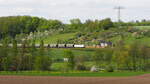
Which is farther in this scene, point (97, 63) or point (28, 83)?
point (97, 63)

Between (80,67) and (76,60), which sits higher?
(76,60)

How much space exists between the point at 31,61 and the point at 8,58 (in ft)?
17.2

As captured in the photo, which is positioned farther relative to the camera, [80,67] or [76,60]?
[76,60]

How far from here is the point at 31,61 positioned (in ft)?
262

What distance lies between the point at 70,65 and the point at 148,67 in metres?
18.2

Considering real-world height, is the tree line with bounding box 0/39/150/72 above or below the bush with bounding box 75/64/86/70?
above

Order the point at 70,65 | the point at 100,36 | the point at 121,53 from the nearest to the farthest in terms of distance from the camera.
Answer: the point at 70,65
the point at 121,53
the point at 100,36

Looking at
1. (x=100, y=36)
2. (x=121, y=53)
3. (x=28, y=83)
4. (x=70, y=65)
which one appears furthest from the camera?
(x=100, y=36)

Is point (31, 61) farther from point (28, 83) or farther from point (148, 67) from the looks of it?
point (28, 83)

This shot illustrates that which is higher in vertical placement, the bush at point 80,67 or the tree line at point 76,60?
the tree line at point 76,60

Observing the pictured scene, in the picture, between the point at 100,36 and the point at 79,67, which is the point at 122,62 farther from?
the point at 100,36

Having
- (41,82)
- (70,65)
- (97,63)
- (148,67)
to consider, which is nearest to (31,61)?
(70,65)

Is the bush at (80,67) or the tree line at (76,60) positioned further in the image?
the bush at (80,67)

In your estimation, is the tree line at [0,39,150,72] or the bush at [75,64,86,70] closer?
the tree line at [0,39,150,72]
